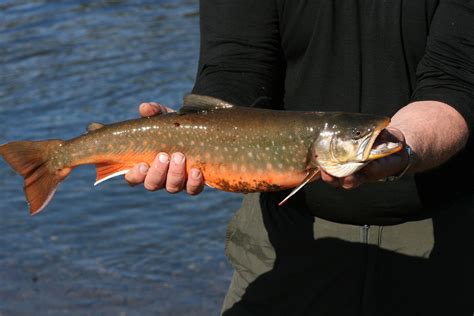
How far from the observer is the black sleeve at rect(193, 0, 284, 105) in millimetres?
4035

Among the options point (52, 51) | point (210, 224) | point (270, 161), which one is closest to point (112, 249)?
point (210, 224)

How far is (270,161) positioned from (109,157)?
0.64 m

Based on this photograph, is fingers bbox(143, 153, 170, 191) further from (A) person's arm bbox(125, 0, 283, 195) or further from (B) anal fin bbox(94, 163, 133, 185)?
(A) person's arm bbox(125, 0, 283, 195)

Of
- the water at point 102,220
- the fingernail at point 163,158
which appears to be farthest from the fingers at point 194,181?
the water at point 102,220

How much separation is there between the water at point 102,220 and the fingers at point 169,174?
2880 millimetres

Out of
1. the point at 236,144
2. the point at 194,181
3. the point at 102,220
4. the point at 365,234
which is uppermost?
the point at 236,144

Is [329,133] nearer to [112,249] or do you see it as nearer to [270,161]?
[270,161]

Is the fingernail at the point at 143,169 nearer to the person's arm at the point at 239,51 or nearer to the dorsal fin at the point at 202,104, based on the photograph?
the dorsal fin at the point at 202,104

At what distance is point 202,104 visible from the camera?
3662mm

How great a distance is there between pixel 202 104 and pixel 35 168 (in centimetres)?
76

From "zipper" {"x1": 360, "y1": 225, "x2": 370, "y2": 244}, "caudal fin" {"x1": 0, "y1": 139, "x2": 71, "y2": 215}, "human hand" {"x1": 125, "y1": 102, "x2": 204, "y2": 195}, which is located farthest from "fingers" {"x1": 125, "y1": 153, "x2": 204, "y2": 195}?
"zipper" {"x1": 360, "y1": 225, "x2": 370, "y2": 244}

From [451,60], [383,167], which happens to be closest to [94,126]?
[383,167]

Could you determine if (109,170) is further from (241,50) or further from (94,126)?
(241,50)

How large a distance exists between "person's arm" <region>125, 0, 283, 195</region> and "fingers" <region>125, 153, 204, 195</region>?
433 millimetres
